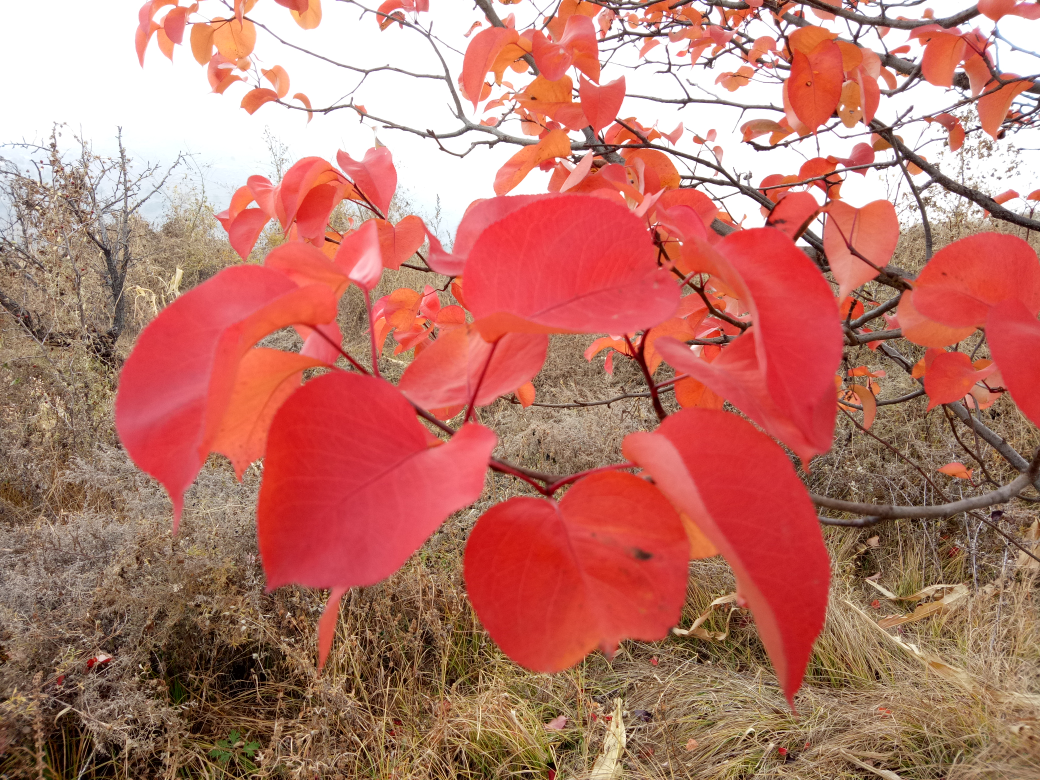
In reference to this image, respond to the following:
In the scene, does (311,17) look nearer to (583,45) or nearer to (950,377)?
(583,45)

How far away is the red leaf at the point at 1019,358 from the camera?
0.81 feet

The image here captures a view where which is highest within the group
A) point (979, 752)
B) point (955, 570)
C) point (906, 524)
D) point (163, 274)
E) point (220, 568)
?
point (163, 274)

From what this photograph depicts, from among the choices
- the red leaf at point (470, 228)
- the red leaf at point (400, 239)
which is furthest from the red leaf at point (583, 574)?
the red leaf at point (400, 239)

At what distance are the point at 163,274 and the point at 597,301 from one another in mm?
5789

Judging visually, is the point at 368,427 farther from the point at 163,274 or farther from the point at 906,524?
the point at 163,274

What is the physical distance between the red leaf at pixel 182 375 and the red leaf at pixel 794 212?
327 mm

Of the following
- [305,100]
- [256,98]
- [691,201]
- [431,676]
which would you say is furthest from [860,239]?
[431,676]

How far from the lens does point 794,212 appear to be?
0.39 m

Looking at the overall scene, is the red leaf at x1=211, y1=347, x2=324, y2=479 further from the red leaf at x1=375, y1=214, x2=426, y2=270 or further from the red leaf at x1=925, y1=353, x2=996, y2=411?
the red leaf at x1=925, y1=353, x2=996, y2=411

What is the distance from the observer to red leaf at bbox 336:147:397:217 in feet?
1.53

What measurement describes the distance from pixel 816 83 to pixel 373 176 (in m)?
0.43

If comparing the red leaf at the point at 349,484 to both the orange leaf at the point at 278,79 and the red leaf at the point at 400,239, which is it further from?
the orange leaf at the point at 278,79

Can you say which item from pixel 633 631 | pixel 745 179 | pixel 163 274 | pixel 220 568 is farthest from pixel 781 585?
pixel 163 274

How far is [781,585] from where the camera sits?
177mm
